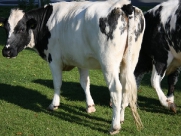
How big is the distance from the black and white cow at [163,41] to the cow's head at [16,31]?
7.07 feet

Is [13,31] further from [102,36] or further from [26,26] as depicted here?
[102,36]

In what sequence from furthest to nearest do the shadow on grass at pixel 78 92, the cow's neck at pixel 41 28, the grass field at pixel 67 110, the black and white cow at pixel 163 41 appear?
1. the shadow on grass at pixel 78 92
2. the cow's neck at pixel 41 28
3. the black and white cow at pixel 163 41
4. the grass field at pixel 67 110

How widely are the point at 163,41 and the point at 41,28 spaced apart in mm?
2257

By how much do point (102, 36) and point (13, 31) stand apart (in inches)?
86.5

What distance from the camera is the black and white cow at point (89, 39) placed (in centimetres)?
600

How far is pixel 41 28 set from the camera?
Answer: 7.59 meters

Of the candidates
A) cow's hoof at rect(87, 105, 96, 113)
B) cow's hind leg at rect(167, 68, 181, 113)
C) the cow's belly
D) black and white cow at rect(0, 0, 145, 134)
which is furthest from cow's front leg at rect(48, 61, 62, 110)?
cow's hind leg at rect(167, 68, 181, 113)

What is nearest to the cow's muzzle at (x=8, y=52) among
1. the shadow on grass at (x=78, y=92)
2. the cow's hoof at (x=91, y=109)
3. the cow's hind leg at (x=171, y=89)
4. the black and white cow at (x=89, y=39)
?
the black and white cow at (x=89, y=39)

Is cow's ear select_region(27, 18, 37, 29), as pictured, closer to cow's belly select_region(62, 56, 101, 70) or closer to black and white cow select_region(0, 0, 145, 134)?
black and white cow select_region(0, 0, 145, 134)

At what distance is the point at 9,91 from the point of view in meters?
8.93

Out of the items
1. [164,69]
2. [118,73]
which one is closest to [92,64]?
[118,73]

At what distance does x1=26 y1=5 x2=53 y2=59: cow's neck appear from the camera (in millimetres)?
7511

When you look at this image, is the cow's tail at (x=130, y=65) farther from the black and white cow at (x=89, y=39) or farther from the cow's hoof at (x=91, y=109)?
the cow's hoof at (x=91, y=109)

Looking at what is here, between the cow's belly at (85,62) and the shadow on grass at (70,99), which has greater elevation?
the cow's belly at (85,62)
